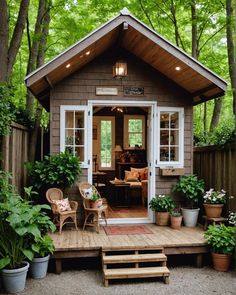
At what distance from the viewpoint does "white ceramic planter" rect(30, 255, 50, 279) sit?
15.4 feet

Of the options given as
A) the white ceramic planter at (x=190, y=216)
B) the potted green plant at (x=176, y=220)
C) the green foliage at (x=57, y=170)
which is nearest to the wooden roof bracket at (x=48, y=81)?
the green foliage at (x=57, y=170)

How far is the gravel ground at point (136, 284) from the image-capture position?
4355 millimetres

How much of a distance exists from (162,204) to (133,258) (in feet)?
5.81

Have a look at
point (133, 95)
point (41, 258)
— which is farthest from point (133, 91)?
point (41, 258)

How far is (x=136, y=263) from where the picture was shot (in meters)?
4.87

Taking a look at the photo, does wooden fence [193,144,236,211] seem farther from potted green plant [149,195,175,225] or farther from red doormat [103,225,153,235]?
red doormat [103,225,153,235]

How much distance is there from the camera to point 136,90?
6691mm

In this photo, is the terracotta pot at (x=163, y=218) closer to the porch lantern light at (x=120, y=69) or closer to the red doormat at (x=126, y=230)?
the red doormat at (x=126, y=230)

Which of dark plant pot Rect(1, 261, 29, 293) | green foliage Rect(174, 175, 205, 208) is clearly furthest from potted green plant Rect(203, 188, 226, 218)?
dark plant pot Rect(1, 261, 29, 293)

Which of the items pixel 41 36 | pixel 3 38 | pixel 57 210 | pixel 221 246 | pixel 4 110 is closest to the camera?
pixel 4 110

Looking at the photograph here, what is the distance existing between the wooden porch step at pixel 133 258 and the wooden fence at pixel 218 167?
5.10 ft

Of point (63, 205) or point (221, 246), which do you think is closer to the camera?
point (221, 246)

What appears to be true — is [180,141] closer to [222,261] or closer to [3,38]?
[222,261]

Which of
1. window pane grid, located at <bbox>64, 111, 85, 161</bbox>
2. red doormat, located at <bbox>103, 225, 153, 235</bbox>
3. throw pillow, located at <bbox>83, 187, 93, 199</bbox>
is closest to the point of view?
red doormat, located at <bbox>103, 225, 153, 235</bbox>
